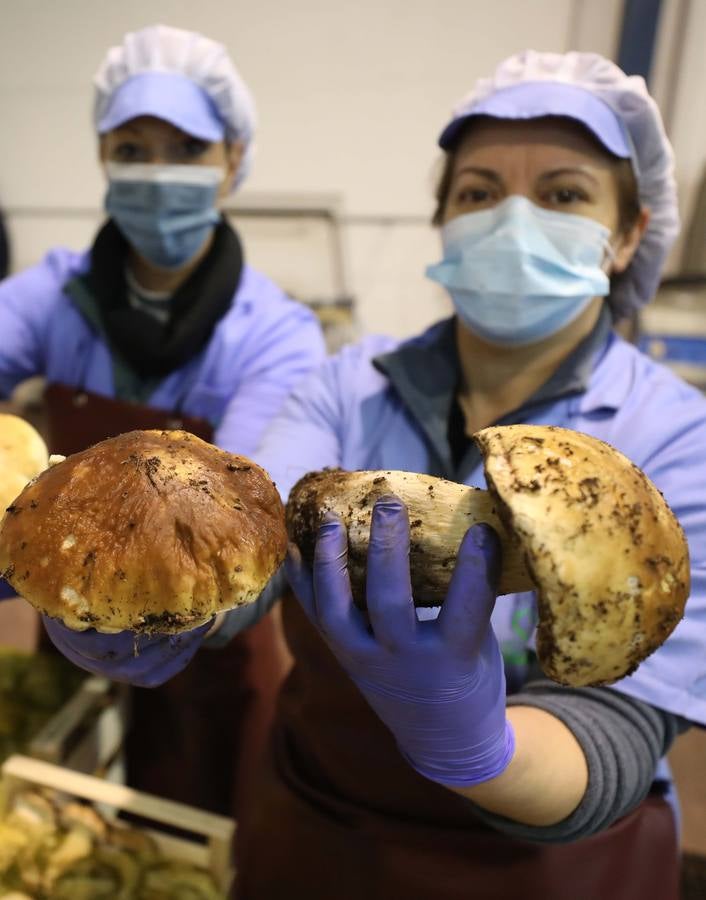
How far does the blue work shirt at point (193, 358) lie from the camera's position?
1897mm

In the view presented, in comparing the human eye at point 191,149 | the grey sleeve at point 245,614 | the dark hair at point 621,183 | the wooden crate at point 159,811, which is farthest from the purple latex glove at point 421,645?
the human eye at point 191,149

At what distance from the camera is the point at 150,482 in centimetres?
77

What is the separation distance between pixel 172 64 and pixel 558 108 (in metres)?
1.22

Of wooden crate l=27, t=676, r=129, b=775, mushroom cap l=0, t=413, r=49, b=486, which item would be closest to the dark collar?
mushroom cap l=0, t=413, r=49, b=486

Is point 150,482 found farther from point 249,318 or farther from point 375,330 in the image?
point 375,330

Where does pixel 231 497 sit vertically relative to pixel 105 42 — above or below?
below

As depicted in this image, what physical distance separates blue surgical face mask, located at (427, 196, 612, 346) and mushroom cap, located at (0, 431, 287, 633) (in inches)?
30.0

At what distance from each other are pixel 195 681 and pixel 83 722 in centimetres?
33

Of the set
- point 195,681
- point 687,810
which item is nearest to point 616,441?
point 195,681

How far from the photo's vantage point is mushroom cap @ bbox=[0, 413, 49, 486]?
99 centimetres

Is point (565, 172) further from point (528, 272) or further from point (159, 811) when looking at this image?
point (159, 811)

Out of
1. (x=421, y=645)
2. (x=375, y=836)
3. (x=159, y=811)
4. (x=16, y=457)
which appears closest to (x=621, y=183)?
(x=421, y=645)

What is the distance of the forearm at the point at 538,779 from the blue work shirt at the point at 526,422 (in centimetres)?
15

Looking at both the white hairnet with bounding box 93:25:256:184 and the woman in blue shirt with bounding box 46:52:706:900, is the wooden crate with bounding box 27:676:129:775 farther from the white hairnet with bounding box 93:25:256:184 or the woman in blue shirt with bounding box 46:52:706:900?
the white hairnet with bounding box 93:25:256:184
